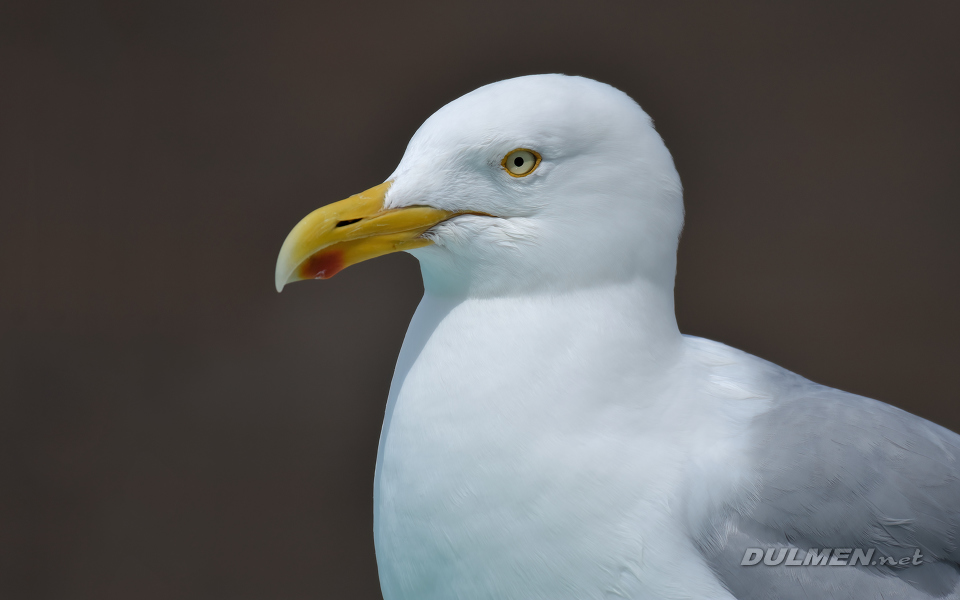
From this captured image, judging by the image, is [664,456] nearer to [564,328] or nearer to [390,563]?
[564,328]

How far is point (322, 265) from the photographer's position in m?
1.17

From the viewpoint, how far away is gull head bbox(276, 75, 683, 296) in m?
1.13

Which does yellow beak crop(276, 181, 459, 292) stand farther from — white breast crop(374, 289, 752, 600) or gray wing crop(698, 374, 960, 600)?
gray wing crop(698, 374, 960, 600)

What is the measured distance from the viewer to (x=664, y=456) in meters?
1.14

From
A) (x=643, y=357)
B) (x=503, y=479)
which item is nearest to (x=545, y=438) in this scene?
(x=503, y=479)

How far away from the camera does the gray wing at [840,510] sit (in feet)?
3.74

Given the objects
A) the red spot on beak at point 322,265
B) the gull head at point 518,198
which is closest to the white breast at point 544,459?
the gull head at point 518,198

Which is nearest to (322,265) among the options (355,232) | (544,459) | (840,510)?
(355,232)

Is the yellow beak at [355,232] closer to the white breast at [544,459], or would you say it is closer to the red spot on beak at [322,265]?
the red spot on beak at [322,265]

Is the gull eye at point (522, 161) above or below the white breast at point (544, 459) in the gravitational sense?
above

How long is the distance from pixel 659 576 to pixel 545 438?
0.71ft

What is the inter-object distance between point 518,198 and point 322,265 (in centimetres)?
27

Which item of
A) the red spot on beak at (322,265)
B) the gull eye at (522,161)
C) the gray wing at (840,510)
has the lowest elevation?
the gray wing at (840,510)

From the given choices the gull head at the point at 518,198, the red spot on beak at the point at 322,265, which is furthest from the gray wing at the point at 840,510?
the red spot on beak at the point at 322,265
